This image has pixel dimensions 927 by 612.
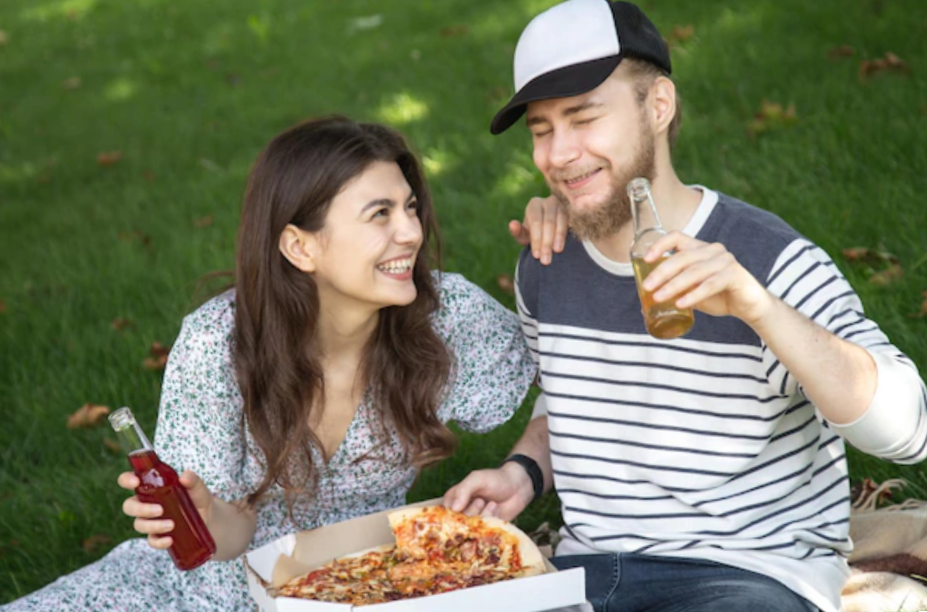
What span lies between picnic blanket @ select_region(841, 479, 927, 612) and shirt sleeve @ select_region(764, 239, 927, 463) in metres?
0.63

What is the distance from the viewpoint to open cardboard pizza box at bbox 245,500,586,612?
2.52 meters

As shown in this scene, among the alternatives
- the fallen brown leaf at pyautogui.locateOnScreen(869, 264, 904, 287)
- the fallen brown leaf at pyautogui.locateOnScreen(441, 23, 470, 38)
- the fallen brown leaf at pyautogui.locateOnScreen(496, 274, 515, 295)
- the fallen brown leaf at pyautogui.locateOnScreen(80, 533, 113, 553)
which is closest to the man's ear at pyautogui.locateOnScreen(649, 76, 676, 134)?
the fallen brown leaf at pyautogui.locateOnScreen(869, 264, 904, 287)

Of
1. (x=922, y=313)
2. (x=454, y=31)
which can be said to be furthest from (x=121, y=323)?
(x=454, y=31)

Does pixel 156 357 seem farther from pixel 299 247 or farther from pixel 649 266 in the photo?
pixel 649 266

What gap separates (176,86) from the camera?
919cm

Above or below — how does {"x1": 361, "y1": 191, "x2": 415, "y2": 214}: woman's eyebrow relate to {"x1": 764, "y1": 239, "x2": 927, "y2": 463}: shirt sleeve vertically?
above

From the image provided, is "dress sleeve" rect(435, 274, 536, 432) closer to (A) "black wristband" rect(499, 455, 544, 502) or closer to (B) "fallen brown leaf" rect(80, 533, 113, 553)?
(A) "black wristband" rect(499, 455, 544, 502)

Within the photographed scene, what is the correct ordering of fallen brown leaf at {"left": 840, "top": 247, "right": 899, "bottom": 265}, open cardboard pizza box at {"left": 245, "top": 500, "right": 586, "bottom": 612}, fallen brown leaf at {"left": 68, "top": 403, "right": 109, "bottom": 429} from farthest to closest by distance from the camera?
fallen brown leaf at {"left": 68, "top": 403, "right": 109, "bottom": 429} → fallen brown leaf at {"left": 840, "top": 247, "right": 899, "bottom": 265} → open cardboard pizza box at {"left": 245, "top": 500, "right": 586, "bottom": 612}

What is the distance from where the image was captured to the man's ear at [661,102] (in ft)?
9.87

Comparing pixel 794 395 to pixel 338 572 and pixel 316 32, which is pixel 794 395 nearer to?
pixel 338 572

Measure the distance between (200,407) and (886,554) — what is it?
1.98m

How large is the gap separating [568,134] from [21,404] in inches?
123

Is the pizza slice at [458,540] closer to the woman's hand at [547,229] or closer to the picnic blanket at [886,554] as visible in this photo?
the woman's hand at [547,229]

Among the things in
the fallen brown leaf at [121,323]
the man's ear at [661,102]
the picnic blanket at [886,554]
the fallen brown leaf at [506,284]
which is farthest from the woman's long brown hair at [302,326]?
the fallen brown leaf at [121,323]
